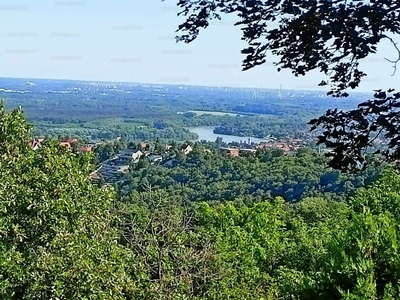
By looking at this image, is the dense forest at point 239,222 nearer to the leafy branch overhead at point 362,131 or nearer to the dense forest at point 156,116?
the leafy branch overhead at point 362,131

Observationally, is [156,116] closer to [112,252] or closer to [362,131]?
[112,252]

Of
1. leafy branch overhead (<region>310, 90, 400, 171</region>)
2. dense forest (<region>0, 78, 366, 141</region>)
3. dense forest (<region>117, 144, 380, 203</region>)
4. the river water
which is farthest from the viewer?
the river water

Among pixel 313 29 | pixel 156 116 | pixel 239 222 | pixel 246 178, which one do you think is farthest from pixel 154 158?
pixel 156 116

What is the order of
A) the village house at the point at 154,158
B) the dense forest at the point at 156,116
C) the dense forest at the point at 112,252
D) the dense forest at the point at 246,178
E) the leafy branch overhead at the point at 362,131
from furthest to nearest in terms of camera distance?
1. the dense forest at the point at 156,116
2. the village house at the point at 154,158
3. the dense forest at the point at 246,178
4. the dense forest at the point at 112,252
5. the leafy branch overhead at the point at 362,131

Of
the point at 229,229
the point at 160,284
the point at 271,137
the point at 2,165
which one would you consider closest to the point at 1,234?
the point at 2,165

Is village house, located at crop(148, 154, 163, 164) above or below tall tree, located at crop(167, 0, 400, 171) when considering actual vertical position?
below

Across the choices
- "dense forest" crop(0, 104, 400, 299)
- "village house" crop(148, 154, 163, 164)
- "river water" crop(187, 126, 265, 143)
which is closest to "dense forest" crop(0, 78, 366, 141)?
"river water" crop(187, 126, 265, 143)

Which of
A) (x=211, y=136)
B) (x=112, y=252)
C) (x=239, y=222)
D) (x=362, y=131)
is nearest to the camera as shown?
(x=362, y=131)

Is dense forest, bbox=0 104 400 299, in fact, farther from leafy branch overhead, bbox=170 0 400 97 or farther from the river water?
the river water

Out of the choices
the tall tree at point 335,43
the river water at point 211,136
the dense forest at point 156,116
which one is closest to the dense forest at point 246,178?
the dense forest at point 156,116

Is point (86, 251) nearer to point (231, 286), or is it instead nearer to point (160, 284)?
point (160, 284)

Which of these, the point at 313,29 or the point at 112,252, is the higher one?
the point at 313,29
